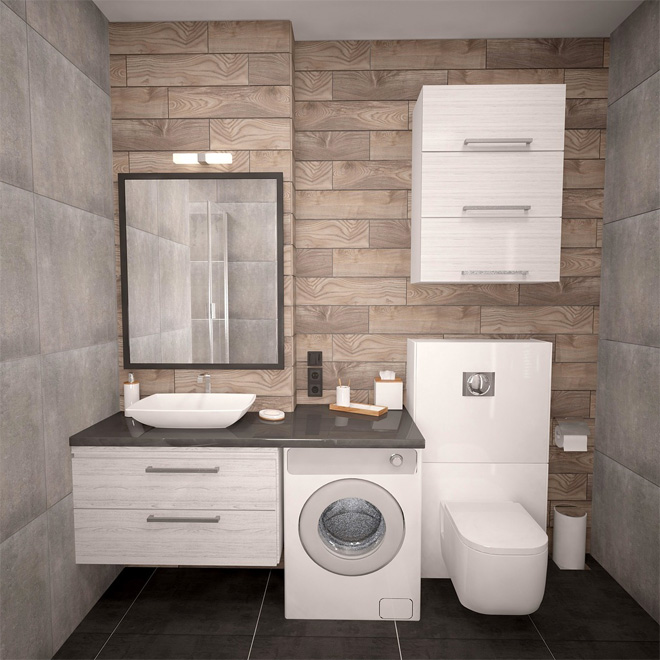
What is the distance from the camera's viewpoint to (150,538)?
80.1 inches

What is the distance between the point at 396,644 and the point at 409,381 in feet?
3.79

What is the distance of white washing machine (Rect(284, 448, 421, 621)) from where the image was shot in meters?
2.04

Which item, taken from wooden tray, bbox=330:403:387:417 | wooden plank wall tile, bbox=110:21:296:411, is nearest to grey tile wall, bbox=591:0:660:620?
wooden tray, bbox=330:403:387:417

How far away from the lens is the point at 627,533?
2309 millimetres

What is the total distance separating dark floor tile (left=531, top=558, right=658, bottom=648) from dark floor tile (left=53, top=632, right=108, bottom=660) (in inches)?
72.6

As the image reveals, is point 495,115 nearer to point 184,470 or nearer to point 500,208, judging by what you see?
point 500,208

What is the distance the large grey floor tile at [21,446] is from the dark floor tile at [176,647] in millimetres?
654

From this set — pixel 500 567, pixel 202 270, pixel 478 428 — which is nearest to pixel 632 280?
pixel 478 428

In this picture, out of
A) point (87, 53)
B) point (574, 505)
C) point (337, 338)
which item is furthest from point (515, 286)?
point (87, 53)

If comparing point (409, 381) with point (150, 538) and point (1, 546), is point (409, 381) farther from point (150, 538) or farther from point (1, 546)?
point (1, 546)

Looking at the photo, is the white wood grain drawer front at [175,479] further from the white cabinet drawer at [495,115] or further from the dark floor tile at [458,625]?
the white cabinet drawer at [495,115]

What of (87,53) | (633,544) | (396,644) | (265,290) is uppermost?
(87,53)

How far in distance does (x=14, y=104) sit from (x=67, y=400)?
3.70 feet

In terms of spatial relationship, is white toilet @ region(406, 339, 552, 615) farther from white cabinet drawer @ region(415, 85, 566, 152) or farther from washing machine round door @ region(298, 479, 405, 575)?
white cabinet drawer @ region(415, 85, 566, 152)
